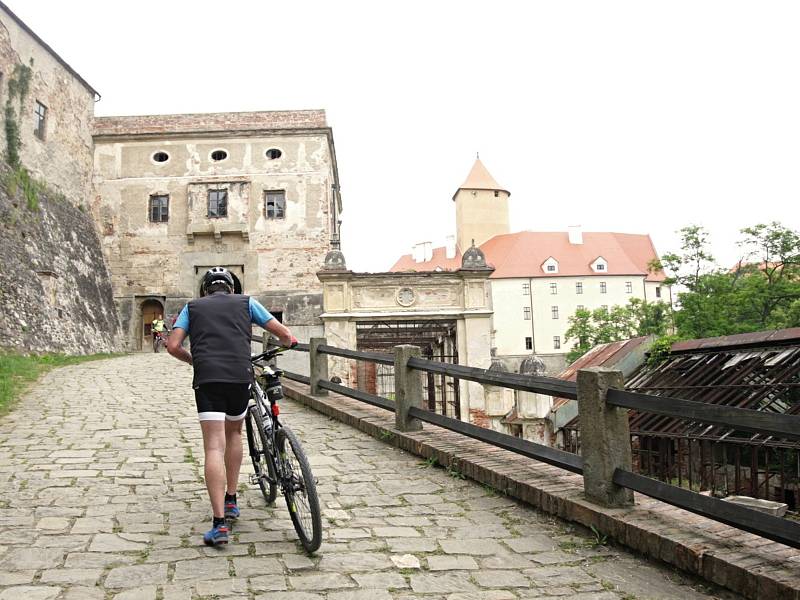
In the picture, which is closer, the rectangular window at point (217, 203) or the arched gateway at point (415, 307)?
the arched gateway at point (415, 307)

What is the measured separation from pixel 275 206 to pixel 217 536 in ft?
95.2

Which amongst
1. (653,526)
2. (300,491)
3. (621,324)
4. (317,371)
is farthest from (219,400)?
(621,324)

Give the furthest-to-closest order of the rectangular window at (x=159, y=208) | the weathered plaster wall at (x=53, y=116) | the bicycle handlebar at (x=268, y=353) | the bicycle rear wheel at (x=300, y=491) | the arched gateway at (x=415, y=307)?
the rectangular window at (x=159, y=208), the weathered plaster wall at (x=53, y=116), the arched gateway at (x=415, y=307), the bicycle handlebar at (x=268, y=353), the bicycle rear wheel at (x=300, y=491)

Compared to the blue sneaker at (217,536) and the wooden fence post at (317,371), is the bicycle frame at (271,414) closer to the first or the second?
the blue sneaker at (217,536)

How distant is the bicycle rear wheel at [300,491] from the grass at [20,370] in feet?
25.6

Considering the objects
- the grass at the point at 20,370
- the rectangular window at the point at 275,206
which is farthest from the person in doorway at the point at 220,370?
the rectangular window at the point at 275,206

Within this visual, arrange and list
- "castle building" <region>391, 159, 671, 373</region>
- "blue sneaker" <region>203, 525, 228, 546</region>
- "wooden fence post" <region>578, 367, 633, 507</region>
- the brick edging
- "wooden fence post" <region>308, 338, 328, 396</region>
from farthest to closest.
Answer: "castle building" <region>391, 159, 671, 373</region> → "wooden fence post" <region>308, 338, 328, 396</region> → "wooden fence post" <region>578, 367, 633, 507</region> → "blue sneaker" <region>203, 525, 228, 546</region> → the brick edging

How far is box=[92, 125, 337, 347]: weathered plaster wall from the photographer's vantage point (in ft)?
104

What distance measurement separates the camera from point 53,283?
25.2 m

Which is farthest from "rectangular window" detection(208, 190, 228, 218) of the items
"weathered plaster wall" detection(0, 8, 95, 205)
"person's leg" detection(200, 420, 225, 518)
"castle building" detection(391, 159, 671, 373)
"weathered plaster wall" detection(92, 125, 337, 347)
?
"castle building" detection(391, 159, 671, 373)

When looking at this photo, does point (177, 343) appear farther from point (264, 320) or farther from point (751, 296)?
point (751, 296)

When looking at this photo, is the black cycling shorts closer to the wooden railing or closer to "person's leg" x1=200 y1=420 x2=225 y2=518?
"person's leg" x1=200 y1=420 x2=225 y2=518

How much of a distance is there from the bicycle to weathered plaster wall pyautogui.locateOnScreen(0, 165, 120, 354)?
60.8 feet

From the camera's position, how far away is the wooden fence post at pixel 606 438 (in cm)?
470
